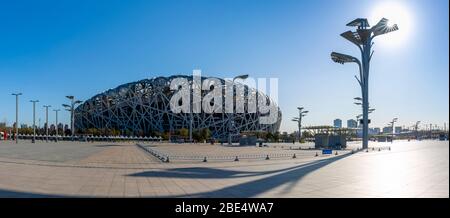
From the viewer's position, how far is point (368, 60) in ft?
136

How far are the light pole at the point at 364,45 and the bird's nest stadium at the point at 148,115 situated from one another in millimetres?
64115

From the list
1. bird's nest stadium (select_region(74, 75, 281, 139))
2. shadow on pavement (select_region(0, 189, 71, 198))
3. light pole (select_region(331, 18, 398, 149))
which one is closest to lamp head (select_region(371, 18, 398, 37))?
light pole (select_region(331, 18, 398, 149))

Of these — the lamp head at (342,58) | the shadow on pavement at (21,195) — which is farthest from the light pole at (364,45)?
the shadow on pavement at (21,195)

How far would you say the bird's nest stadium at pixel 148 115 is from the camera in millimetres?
108312

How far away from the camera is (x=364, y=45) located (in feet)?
136

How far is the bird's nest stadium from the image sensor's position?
108 m

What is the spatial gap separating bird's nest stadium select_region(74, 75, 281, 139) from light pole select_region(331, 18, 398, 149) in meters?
64.1

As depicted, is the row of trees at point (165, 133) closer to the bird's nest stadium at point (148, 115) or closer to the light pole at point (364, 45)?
the bird's nest stadium at point (148, 115)

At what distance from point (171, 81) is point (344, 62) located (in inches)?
2936
